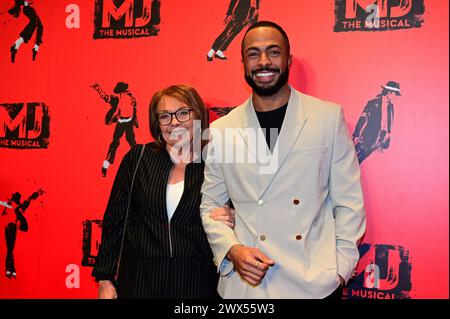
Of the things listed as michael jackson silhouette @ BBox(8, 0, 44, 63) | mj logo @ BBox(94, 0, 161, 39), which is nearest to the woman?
mj logo @ BBox(94, 0, 161, 39)

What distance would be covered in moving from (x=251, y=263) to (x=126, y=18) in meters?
1.79

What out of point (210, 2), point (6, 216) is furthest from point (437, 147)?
point (6, 216)

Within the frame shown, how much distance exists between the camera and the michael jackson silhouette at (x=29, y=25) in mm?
3236

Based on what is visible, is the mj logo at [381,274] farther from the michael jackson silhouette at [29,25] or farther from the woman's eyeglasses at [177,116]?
the michael jackson silhouette at [29,25]

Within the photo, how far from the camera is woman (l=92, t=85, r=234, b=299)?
2.44 m

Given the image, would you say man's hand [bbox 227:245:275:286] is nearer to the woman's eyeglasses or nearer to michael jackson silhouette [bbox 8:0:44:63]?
the woman's eyeglasses

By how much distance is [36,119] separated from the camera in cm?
326

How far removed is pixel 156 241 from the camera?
245 centimetres

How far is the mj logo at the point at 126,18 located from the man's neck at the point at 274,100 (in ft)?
3.31

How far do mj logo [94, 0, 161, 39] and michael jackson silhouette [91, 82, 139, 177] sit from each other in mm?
323

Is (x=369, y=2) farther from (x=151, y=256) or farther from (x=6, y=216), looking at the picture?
(x=6, y=216)

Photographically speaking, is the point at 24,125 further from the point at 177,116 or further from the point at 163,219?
the point at 163,219

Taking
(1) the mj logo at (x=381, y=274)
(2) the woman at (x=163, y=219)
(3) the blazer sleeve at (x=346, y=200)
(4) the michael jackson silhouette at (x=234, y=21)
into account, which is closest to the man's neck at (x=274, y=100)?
(3) the blazer sleeve at (x=346, y=200)

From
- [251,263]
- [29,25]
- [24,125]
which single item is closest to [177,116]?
[251,263]
